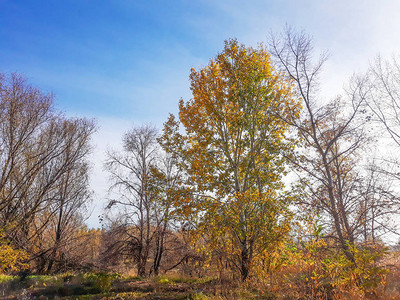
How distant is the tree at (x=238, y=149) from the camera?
9.18m

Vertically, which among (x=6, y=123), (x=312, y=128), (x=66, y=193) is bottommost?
(x=66, y=193)

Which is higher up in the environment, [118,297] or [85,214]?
[85,214]

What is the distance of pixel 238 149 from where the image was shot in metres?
11.1

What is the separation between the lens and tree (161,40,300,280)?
30.1 feet

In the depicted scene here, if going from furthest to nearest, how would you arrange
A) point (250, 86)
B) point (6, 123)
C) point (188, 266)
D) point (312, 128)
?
point (188, 266) → point (6, 123) → point (250, 86) → point (312, 128)

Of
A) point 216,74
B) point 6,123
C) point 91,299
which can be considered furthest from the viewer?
point 6,123

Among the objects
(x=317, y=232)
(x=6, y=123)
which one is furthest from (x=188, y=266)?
(x=6, y=123)

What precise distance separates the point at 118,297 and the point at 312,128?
912cm

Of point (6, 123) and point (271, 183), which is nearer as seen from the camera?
point (271, 183)

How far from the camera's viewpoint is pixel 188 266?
53.4 feet

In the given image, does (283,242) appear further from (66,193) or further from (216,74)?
(66,193)

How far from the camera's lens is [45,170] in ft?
58.3

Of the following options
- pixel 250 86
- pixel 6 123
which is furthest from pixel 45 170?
pixel 250 86

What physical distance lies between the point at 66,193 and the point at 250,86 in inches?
596
